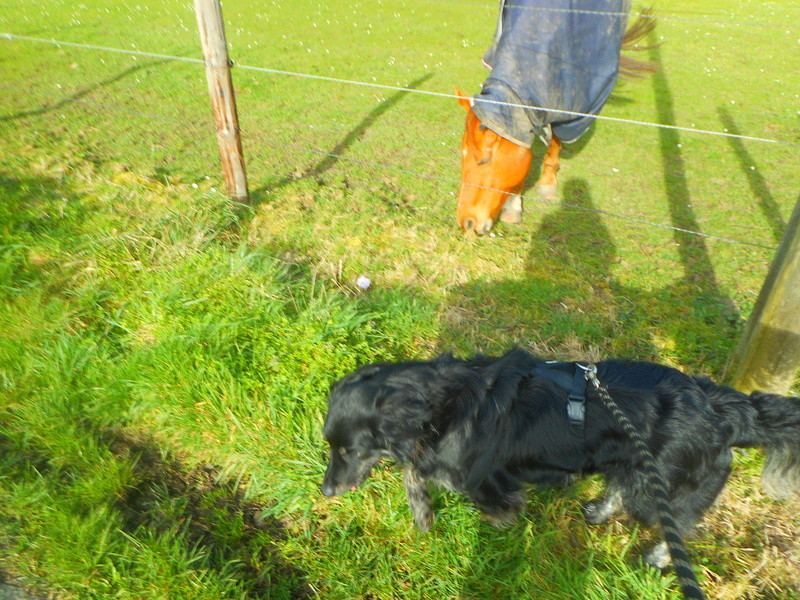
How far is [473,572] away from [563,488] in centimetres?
67

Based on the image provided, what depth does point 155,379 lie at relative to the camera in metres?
2.90

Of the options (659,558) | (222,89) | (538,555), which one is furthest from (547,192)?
(538,555)

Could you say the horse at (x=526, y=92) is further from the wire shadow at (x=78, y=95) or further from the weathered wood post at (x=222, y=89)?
the wire shadow at (x=78, y=95)

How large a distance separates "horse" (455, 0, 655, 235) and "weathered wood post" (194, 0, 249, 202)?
1972mm

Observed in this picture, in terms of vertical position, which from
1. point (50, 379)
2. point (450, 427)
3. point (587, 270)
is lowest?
point (587, 270)

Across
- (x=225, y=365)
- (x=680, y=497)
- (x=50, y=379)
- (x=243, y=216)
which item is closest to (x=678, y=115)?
(x=243, y=216)

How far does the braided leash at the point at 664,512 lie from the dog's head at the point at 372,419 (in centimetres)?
74

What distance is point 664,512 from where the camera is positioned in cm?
152

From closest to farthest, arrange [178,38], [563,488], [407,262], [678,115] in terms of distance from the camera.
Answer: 1. [563,488]
2. [407,262]
3. [678,115]
4. [178,38]

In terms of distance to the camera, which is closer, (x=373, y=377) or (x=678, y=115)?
(x=373, y=377)

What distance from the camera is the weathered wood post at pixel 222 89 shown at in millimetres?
3863

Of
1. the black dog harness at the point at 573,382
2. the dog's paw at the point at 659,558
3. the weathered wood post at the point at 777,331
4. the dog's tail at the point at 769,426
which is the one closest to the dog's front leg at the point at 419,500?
the black dog harness at the point at 573,382

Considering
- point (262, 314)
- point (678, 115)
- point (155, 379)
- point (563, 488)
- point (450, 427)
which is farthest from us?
point (678, 115)

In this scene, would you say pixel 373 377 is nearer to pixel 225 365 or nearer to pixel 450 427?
pixel 450 427
